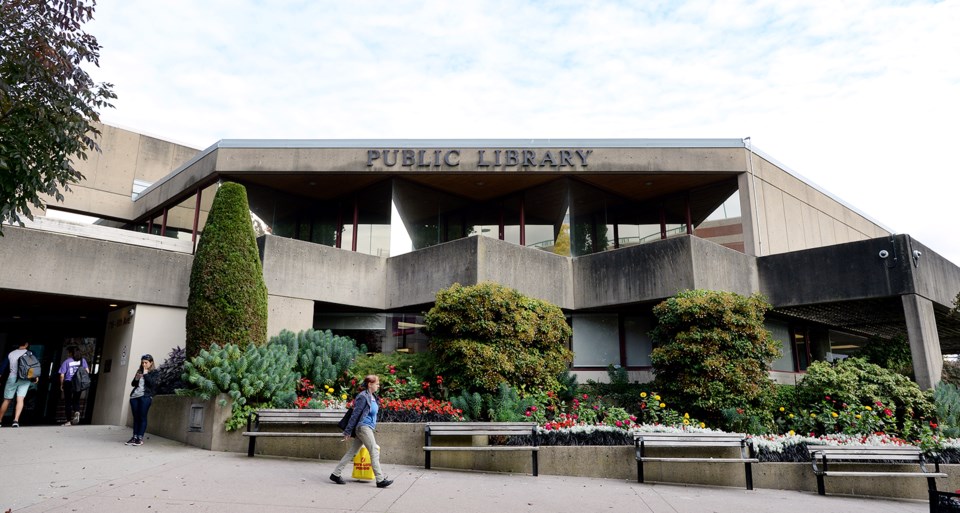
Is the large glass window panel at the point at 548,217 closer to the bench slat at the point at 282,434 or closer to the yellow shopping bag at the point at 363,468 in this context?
the bench slat at the point at 282,434

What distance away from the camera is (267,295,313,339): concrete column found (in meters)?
15.4

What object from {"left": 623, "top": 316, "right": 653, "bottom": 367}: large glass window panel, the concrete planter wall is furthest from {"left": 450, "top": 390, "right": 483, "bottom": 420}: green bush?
{"left": 623, "top": 316, "right": 653, "bottom": 367}: large glass window panel

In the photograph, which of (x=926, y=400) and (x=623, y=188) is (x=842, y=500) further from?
(x=623, y=188)

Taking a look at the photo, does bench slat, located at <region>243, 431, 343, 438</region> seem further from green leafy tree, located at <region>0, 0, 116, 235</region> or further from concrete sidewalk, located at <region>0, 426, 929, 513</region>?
green leafy tree, located at <region>0, 0, 116, 235</region>

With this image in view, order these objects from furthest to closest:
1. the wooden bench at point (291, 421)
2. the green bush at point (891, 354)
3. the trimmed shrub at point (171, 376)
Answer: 1. the green bush at point (891, 354)
2. the trimmed shrub at point (171, 376)
3. the wooden bench at point (291, 421)

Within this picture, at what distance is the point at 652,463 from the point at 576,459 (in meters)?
1.14

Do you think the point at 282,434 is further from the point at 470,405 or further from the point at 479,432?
the point at 470,405

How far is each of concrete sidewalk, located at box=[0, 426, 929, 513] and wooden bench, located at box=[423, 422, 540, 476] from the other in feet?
1.14

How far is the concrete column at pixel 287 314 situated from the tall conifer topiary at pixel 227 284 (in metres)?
1.93

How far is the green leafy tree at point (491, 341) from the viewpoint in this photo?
1242 cm

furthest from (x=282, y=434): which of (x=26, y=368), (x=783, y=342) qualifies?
(x=783, y=342)

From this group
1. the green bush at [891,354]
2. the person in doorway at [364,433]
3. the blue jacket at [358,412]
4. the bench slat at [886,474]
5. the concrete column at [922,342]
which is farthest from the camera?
the green bush at [891,354]

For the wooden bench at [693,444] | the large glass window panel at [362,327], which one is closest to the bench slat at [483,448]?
the wooden bench at [693,444]

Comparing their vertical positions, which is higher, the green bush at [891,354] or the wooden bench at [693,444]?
the green bush at [891,354]
